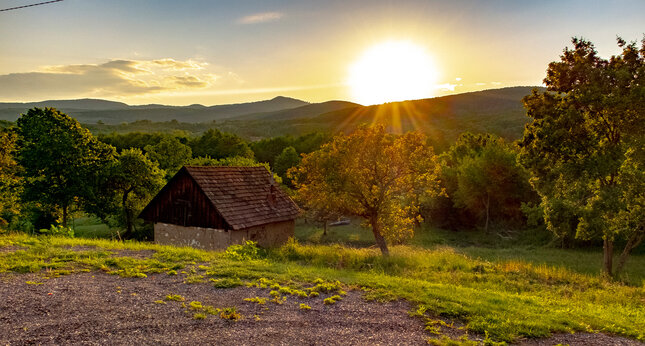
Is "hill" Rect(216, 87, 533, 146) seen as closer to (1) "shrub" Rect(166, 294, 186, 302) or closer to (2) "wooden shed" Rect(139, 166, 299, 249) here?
(2) "wooden shed" Rect(139, 166, 299, 249)

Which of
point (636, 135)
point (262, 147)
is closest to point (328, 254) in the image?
point (636, 135)

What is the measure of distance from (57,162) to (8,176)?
3297 mm

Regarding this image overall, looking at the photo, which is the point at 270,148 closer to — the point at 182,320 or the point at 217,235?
the point at 217,235

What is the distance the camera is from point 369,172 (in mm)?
21375

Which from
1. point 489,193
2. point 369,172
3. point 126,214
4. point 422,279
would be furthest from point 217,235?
point 489,193

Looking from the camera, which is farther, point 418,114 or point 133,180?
point 418,114

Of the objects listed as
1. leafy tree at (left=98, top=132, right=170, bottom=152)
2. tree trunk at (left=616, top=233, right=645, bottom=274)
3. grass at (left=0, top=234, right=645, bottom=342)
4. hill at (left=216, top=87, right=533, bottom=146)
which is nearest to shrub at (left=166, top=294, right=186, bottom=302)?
grass at (left=0, top=234, right=645, bottom=342)

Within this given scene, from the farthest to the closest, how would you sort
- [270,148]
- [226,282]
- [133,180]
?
[270,148] < [133,180] < [226,282]

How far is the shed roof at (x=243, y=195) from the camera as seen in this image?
75.7ft

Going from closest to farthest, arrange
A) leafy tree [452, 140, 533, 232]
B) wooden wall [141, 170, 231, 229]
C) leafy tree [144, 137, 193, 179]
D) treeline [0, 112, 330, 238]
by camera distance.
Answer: wooden wall [141, 170, 231, 229] < treeline [0, 112, 330, 238] < leafy tree [452, 140, 533, 232] < leafy tree [144, 137, 193, 179]

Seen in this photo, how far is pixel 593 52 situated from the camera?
2056 cm

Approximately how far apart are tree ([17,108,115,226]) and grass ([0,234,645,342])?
1404 centimetres

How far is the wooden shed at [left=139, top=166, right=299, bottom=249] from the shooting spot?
2275cm

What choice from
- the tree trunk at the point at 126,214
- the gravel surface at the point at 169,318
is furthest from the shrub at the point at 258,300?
the tree trunk at the point at 126,214
